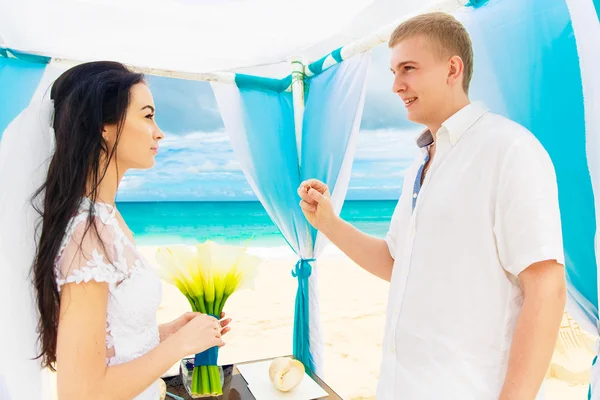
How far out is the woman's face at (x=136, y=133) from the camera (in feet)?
3.76

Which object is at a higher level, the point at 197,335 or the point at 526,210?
the point at 526,210

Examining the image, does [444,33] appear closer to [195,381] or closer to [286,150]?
[195,381]

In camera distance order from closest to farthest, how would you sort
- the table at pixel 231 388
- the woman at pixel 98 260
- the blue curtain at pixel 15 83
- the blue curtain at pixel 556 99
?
the woman at pixel 98 260 → the blue curtain at pixel 556 99 → the table at pixel 231 388 → the blue curtain at pixel 15 83

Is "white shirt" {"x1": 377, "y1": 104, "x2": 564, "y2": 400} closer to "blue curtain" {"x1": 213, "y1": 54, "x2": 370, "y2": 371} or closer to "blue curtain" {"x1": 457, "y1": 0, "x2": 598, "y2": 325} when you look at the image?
"blue curtain" {"x1": 457, "y1": 0, "x2": 598, "y2": 325}

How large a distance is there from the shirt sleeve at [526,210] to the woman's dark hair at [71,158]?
938 mm

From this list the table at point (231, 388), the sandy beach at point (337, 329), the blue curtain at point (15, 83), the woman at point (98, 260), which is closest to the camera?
the woman at point (98, 260)

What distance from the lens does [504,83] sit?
57.7 inches

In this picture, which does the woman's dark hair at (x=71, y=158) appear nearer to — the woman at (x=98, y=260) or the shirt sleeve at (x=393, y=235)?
the woman at (x=98, y=260)

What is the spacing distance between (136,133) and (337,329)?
637 centimetres

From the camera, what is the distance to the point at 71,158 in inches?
40.9

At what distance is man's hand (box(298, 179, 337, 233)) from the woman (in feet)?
1.85

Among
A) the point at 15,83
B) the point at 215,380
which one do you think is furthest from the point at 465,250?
the point at 15,83

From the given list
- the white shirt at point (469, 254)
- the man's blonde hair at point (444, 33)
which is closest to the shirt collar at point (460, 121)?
the white shirt at point (469, 254)

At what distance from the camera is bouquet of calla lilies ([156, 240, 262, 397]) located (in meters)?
1.40
